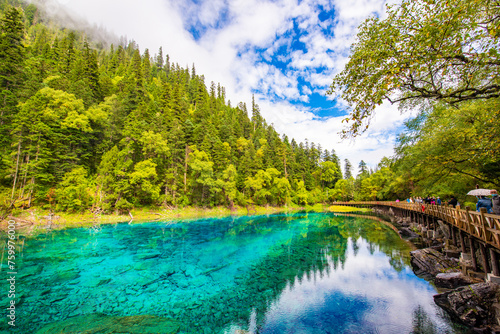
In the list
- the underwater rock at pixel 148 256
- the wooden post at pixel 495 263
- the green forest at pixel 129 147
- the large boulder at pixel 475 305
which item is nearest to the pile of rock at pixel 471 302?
the large boulder at pixel 475 305

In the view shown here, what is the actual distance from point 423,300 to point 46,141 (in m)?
40.3

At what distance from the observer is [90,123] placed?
3353 cm

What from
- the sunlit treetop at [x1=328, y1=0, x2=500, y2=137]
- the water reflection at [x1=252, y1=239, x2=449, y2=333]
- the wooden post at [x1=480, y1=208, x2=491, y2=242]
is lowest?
the water reflection at [x1=252, y1=239, x2=449, y2=333]

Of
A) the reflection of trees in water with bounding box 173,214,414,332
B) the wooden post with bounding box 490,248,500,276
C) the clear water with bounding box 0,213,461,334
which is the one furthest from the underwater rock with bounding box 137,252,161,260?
the wooden post with bounding box 490,248,500,276

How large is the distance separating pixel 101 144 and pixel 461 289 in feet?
145

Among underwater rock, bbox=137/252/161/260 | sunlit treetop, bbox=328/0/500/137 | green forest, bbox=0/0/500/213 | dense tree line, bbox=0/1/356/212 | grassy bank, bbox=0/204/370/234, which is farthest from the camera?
dense tree line, bbox=0/1/356/212

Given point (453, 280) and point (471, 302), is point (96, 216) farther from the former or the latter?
point (453, 280)

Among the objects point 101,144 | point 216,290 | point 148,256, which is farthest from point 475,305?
point 101,144

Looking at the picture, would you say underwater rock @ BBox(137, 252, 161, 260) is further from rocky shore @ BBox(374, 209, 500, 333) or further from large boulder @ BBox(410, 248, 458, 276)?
large boulder @ BBox(410, 248, 458, 276)

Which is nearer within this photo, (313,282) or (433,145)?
(313,282)

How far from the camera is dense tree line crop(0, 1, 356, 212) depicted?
2520 centimetres

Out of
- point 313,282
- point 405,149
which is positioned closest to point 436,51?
point 313,282

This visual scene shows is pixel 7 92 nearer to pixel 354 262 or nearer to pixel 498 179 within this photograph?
pixel 354 262

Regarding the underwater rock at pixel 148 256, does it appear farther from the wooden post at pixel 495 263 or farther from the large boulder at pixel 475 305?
the wooden post at pixel 495 263
